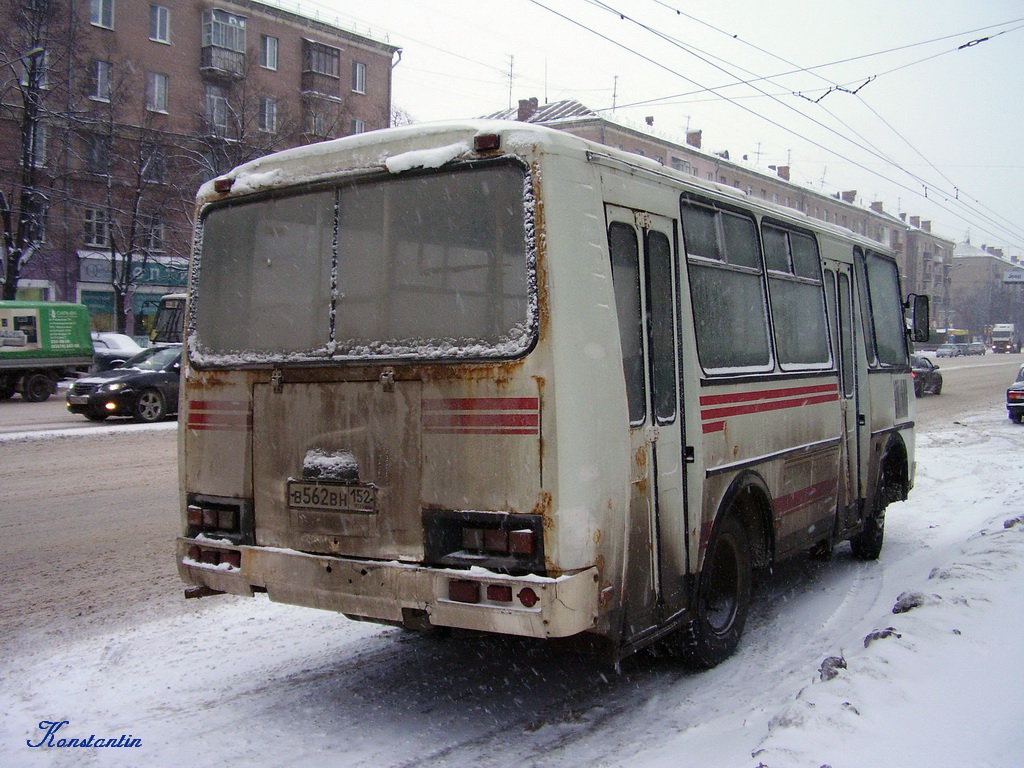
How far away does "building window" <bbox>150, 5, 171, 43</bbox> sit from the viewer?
1609 inches

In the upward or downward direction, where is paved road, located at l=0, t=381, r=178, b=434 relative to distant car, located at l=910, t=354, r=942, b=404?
downward

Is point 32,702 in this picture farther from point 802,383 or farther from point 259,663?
point 802,383

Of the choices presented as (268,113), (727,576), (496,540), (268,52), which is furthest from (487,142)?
(268,52)

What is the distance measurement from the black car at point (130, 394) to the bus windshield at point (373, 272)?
14427mm

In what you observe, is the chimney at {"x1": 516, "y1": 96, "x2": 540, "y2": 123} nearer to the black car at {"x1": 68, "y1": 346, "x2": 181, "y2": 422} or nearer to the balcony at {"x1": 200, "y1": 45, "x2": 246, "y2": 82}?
the balcony at {"x1": 200, "y1": 45, "x2": 246, "y2": 82}

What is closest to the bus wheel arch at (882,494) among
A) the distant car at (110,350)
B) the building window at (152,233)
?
the distant car at (110,350)

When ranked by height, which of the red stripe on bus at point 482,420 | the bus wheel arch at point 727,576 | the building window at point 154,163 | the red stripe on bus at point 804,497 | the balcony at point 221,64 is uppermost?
the balcony at point 221,64

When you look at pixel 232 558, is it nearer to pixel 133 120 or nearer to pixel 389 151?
pixel 389 151

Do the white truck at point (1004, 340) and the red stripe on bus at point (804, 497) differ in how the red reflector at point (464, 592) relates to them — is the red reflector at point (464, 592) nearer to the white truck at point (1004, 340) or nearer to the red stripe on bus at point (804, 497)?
the red stripe on bus at point (804, 497)

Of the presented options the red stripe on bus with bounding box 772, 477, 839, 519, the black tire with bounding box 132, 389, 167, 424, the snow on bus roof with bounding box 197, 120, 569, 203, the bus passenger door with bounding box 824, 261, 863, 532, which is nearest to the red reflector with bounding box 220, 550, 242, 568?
the snow on bus roof with bounding box 197, 120, 569, 203

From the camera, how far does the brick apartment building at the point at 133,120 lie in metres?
34.7

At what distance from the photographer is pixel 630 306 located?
475 cm

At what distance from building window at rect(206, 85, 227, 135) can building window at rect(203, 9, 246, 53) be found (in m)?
1.90

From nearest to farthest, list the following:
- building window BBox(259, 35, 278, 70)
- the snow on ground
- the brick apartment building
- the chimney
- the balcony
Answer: the snow on ground < the brick apartment building < the balcony < building window BBox(259, 35, 278, 70) < the chimney
